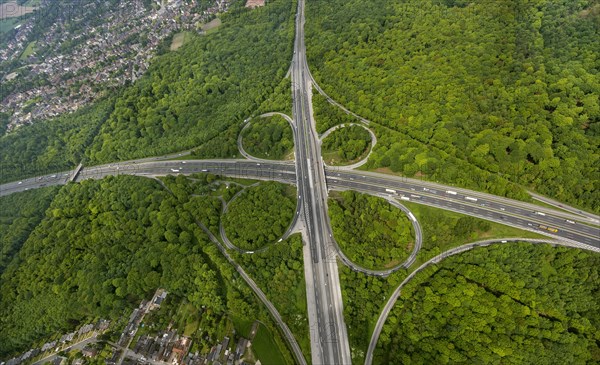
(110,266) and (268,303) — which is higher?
(110,266)

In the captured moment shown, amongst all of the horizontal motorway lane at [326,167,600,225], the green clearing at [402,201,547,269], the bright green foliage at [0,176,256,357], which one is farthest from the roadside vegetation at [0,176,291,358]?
the horizontal motorway lane at [326,167,600,225]

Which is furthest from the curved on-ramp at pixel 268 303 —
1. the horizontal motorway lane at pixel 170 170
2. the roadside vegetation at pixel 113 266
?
the horizontal motorway lane at pixel 170 170

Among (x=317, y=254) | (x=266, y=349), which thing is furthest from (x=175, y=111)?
(x=266, y=349)

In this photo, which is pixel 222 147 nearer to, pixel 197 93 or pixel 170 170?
pixel 170 170

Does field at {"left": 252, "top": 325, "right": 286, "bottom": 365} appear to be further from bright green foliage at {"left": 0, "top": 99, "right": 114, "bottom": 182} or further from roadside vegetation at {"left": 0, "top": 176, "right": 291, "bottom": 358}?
bright green foliage at {"left": 0, "top": 99, "right": 114, "bottom": 182}

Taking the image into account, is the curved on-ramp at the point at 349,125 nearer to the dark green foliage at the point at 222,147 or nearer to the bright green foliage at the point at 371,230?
the bright green foliage at the point at 371,230

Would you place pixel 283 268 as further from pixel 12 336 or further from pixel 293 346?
pixel 12 336
